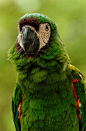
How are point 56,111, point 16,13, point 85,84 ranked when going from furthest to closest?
point 16,13 < point 85,84 < point 56,111

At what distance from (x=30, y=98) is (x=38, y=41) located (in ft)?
2.24

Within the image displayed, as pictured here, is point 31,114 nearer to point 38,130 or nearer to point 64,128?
point 38,130

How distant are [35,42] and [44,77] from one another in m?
0.38

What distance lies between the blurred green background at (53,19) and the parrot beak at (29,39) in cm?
482

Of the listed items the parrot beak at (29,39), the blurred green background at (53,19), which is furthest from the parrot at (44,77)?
the blurred green background at (53,19)

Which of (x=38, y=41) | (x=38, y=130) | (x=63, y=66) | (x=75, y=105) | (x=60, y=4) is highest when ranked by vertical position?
(x=60, y=4)

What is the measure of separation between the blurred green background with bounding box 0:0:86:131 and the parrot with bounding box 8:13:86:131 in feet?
14.6

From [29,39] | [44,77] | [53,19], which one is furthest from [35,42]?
[53,19]

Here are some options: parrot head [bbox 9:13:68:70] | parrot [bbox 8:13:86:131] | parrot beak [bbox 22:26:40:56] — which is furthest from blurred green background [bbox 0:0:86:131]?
parrot beak [bbox 22:26:40:56]

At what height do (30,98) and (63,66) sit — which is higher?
(63,66)

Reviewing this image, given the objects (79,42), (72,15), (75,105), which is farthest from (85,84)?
(72,15)

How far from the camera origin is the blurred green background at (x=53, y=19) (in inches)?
249

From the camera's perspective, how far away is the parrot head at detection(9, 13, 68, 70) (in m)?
1.57

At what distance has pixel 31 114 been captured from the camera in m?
1.85
